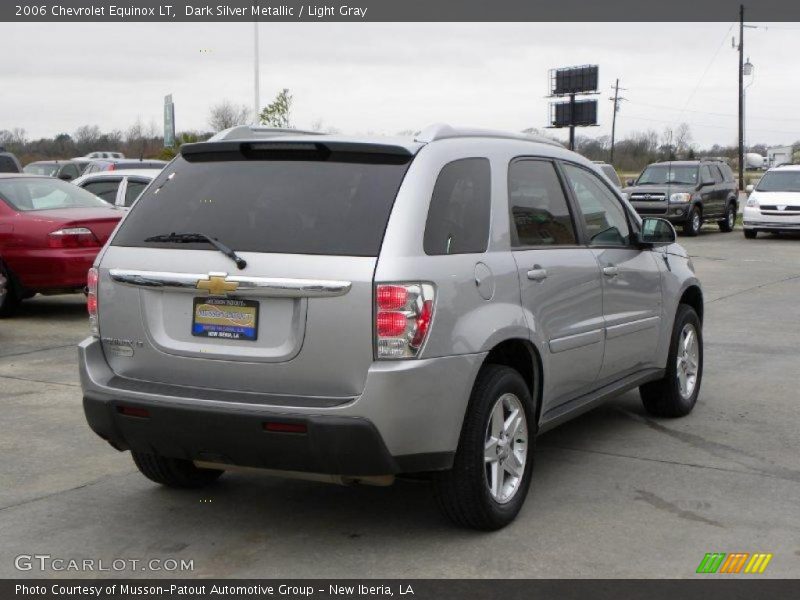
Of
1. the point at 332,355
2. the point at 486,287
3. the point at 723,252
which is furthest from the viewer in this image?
the point at 723,252

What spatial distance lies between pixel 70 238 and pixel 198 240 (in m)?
7.20

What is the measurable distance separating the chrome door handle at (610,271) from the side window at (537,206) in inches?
13.2

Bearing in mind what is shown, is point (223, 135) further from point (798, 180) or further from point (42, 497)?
point (798, 180)

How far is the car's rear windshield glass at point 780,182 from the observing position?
84.2 feet

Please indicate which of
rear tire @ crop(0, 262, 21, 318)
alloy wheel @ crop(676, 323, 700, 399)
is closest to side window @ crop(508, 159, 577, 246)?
alloy wheel @ crop(676, 323, 700, 399)

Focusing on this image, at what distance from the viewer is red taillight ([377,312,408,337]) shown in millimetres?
4195

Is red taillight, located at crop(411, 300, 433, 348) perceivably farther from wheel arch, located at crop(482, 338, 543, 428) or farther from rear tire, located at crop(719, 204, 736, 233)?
rear tire, located at crop(719, 204, 736, 233)

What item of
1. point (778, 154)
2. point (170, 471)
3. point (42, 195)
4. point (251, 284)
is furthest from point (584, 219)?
point (778, 154)

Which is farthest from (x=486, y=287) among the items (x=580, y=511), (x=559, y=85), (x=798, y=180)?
(x=559, y=85)

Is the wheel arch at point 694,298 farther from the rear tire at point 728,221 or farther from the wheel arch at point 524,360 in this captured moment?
the rear tire at point 728,221

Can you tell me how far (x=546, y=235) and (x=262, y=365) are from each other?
1.78 metres

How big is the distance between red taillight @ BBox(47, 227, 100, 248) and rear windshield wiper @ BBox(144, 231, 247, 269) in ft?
22.7
